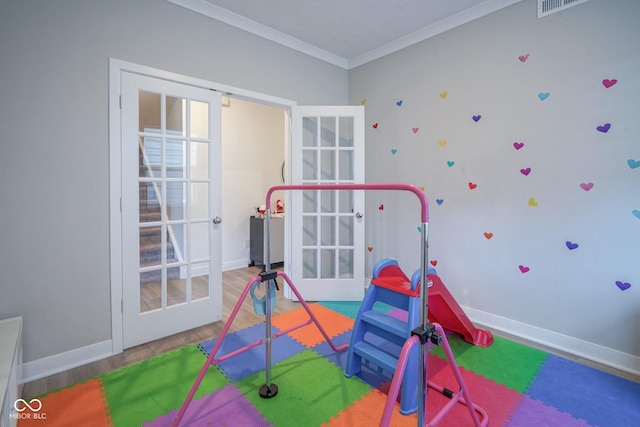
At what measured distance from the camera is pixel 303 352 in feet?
7.25

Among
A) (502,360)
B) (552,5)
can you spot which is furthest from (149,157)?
(552,5)

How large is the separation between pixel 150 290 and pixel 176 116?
137 centimetres

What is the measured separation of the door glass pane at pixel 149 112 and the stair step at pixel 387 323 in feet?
6.73

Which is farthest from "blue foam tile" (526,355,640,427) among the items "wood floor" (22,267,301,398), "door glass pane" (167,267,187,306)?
"door glass pane" (167,267,187,306)

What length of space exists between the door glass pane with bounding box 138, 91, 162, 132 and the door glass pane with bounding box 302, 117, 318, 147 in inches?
54.4

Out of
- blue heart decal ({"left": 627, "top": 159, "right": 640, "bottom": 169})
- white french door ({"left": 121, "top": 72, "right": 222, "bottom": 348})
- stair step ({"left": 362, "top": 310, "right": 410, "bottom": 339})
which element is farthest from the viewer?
white french door ({"left": 121, "top": 72, "right": 222, "bottom": 348})

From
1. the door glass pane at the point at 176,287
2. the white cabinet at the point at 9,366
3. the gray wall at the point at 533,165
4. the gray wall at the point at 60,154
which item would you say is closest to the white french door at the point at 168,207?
the door glass pane at the point at 176,287

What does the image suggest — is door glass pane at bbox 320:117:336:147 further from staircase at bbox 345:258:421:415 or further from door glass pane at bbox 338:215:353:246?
staircase at bbox 345:258:421:415

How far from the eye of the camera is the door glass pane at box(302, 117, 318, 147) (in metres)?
3.31

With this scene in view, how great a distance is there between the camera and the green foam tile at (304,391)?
63.2 inches

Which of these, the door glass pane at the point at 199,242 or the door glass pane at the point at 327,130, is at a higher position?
the door glass pane at the point at 327,130

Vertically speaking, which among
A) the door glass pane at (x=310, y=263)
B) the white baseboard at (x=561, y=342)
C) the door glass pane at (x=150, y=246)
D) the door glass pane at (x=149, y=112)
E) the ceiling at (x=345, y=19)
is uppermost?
the ceiling at (x=345, y=19)

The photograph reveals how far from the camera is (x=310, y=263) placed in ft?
11.0

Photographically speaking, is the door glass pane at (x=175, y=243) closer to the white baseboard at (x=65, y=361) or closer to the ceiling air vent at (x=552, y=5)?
the white baseboard at (x=65, y=361)
